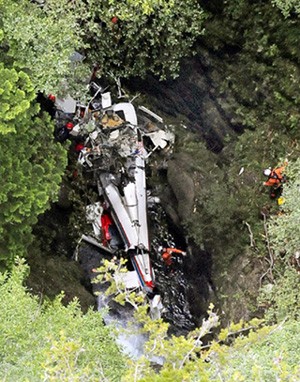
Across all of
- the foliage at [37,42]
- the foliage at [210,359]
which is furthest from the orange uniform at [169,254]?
the foliage at [210,359]

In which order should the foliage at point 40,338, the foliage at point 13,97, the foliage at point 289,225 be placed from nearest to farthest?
the foliage at point 40,338 < the foliage at point 13,97 < the foliage at point 289,225

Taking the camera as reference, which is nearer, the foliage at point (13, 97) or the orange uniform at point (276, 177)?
the foliage at point (13, 97)

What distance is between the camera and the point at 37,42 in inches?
496

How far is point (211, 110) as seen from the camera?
16859 millimetres

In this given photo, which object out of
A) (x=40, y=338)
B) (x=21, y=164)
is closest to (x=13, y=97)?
(x=21, y=164)

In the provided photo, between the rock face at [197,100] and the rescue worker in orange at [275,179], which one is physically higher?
the rock face at [197,100]

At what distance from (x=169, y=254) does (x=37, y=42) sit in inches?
267

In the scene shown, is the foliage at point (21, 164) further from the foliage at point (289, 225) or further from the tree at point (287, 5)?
the tree at point (287, 5)

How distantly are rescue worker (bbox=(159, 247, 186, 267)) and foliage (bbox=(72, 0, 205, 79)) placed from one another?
4593 millimetres

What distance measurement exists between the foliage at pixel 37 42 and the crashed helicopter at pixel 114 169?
3248mm

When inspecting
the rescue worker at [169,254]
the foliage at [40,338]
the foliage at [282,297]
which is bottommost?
the foliage at [282,297]

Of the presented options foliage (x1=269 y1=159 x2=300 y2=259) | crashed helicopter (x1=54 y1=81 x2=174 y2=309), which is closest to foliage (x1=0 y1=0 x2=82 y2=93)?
crashed helicopter (x1=54 y1=81 x2=174 y2=309)

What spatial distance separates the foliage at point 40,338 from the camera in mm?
9109

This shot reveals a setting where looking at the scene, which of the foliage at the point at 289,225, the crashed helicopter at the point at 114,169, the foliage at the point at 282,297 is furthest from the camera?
the crashed helicopter at the point at 114,169
